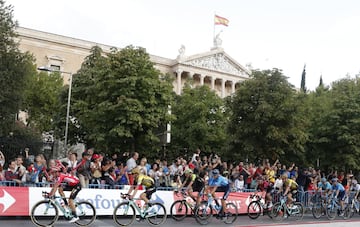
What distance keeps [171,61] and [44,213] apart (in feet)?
245

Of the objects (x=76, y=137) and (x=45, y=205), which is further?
(x=76, y=137)

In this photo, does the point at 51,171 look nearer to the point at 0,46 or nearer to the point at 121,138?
the point at 121,138

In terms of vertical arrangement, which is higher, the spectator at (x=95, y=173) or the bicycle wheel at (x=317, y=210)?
the spectator at (x=95, y=173)

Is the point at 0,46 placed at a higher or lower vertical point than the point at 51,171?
higher

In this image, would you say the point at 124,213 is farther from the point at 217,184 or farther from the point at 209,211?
the point at 217,184

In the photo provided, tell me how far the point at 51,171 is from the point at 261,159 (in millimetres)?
15327

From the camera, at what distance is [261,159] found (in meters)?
26.7

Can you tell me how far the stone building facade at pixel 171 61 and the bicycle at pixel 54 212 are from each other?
5419cm

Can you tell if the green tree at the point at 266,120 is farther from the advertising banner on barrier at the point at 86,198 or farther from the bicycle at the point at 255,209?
the advertising banner on barrier at the point at 86,198

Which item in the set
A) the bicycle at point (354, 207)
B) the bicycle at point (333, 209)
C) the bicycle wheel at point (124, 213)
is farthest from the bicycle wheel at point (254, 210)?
the bicycle wheel at point (124, 213)

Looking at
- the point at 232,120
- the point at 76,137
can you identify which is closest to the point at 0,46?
the point at 76,137

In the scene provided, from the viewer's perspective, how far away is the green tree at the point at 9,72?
30234 mm

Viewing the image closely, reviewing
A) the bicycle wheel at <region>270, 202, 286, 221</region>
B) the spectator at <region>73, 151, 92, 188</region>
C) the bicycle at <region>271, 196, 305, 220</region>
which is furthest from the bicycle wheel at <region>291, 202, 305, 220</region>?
the spectator at <region>73, 151, 92, 188</region>

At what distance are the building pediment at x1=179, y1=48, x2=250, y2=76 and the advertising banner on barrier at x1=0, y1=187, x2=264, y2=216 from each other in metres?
67.6
